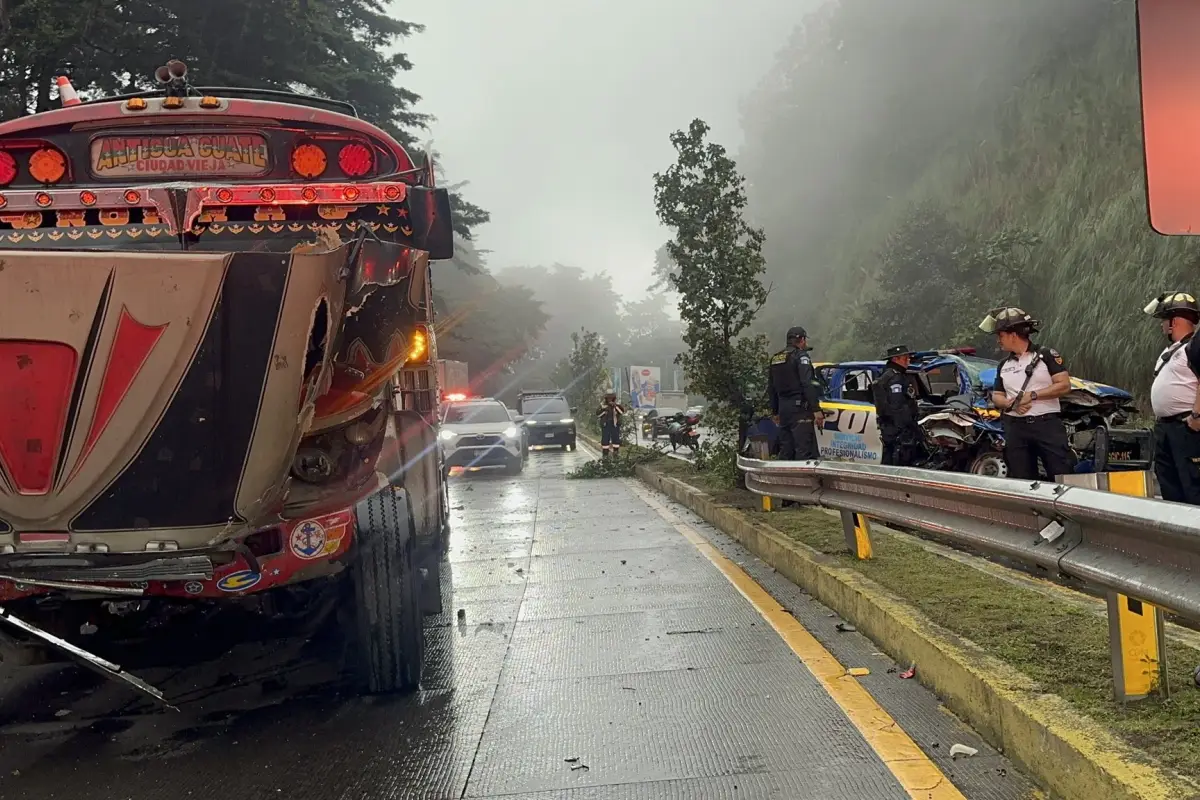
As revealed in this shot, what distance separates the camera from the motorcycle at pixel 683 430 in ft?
68.1

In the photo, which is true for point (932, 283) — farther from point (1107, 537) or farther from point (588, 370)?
point (1107, 537)

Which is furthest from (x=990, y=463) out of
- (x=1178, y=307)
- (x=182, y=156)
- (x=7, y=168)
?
(x=7, y=168)

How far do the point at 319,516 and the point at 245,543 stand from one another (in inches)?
12.6

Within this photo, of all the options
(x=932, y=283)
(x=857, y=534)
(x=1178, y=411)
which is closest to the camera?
(x=1178, y=411)

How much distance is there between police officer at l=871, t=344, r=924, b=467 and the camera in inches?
431

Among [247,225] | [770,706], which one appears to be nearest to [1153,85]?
[770,706]

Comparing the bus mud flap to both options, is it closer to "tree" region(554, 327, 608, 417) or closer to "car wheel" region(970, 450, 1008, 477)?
"car wheel" region(970, 450, 1008, 477)

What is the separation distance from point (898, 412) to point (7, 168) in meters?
9.06

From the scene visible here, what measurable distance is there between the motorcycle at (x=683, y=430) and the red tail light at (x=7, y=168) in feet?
52.2

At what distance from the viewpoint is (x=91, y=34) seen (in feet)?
59.9

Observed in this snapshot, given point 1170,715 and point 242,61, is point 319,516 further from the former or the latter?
point 242,61

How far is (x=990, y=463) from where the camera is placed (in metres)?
10.4

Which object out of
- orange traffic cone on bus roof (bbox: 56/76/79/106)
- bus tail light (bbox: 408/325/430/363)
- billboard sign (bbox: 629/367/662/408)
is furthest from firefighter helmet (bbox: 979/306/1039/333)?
billboard sign (bbox: 629/367/662/408)

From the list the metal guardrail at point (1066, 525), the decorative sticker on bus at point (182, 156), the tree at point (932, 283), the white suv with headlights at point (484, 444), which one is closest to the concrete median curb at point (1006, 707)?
the metal guardrail at point (1066, 525)
